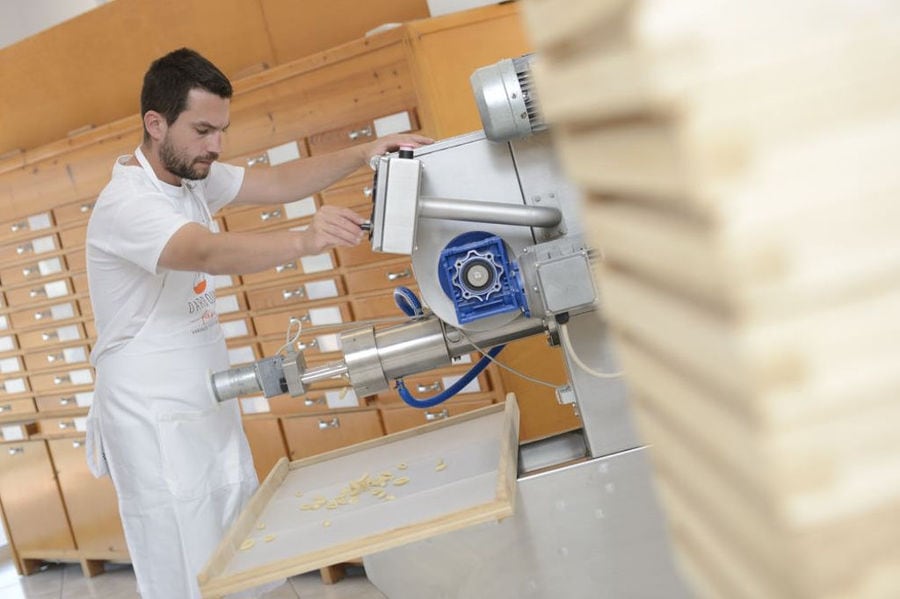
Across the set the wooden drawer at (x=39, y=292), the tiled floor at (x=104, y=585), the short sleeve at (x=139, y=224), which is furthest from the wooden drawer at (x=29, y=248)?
the short sleeve at (x=139, y=224)

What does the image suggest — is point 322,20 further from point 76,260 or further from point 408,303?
point 408,303

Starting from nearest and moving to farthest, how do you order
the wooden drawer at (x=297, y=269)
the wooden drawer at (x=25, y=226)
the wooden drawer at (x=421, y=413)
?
the wooden drawer at (x=421, y=413) → the wooden drawer at (x=297, y=269) → the wooden drawer at (x=25, y=226)

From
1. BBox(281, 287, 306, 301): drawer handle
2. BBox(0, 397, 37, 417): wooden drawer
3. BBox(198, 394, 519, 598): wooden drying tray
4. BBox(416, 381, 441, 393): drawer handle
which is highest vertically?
BBox(281, 287, 306, 301): drawer handle

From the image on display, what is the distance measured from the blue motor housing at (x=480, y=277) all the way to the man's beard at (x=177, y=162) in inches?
38.0

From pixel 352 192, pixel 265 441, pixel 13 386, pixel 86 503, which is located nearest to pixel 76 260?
pixel 13 386

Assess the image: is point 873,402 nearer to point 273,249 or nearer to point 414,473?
point 414,473

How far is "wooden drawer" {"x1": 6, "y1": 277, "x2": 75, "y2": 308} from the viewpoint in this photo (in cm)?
477

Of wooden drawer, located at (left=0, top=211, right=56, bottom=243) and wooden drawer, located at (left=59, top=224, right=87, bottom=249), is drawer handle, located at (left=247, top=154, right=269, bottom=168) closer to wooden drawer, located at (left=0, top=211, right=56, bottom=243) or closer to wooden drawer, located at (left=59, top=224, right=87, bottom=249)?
wooden drawer, located at (left=59, top=224, right=87, bottom=249)

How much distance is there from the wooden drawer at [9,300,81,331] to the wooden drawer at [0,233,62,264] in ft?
0.81

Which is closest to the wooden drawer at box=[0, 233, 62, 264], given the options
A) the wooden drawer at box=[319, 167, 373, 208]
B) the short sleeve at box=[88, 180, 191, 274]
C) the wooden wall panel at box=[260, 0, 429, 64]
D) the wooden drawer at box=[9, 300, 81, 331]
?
the wooden drawer at box=[9, 300, 81, 331]

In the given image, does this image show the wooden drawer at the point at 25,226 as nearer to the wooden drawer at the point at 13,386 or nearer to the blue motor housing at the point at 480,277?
the wooden drawer at the point at 13,386

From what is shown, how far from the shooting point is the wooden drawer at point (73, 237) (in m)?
4.62

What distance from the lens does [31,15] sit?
5.15 m

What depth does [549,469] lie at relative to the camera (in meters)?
1.85
